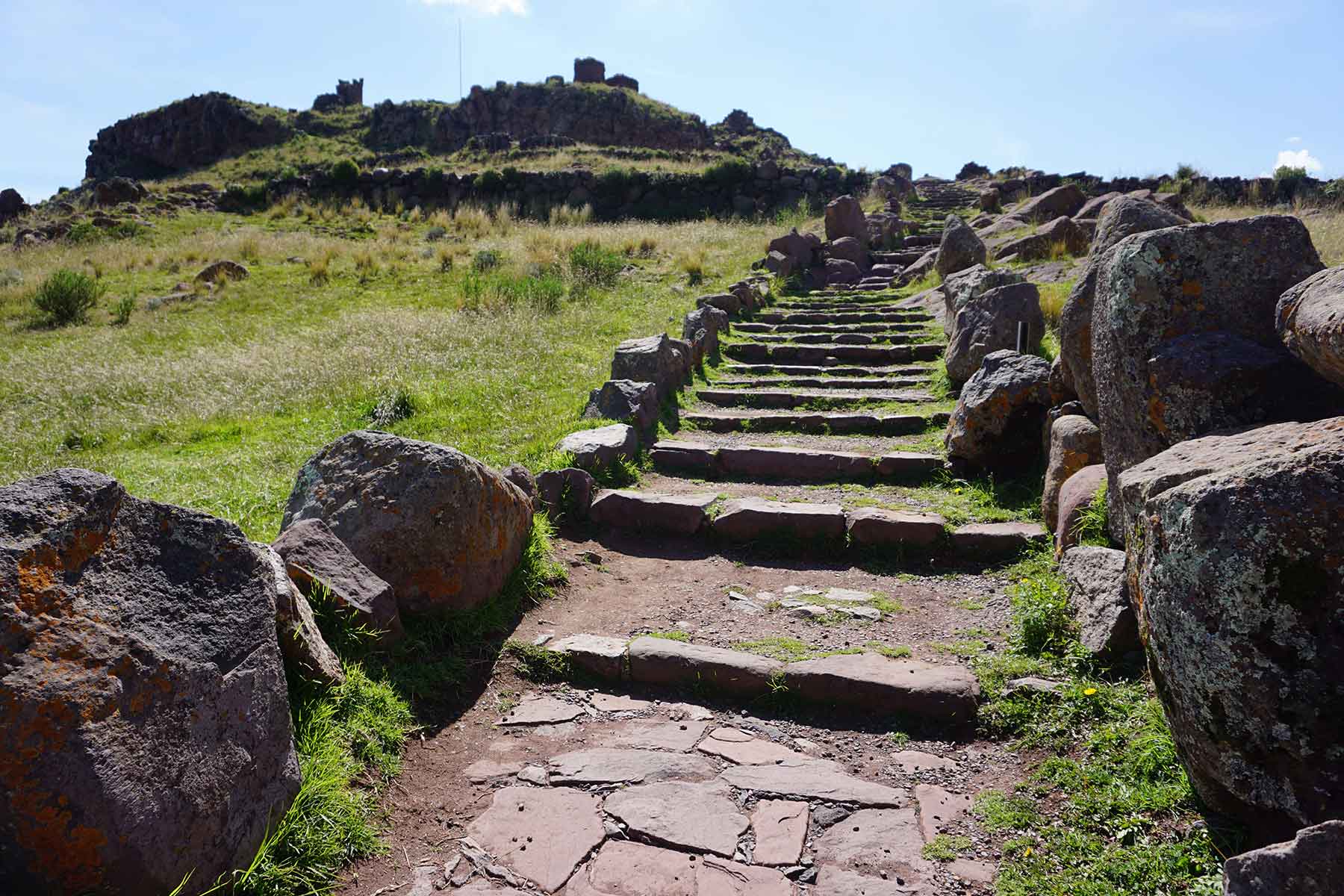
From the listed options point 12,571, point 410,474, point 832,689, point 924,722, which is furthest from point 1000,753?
point 12,571

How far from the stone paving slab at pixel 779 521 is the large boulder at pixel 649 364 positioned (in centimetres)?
241

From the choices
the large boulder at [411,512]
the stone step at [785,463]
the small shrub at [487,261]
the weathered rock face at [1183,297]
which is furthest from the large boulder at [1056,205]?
the large boulder at [411,512]

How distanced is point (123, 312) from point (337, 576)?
13.7m

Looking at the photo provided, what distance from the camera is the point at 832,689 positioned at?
3.95 metres

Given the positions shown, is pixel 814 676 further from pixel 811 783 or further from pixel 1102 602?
pixel 1102 602

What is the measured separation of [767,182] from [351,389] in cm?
2037

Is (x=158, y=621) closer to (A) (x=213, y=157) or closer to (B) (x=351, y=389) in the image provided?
(B) (x=351, y=389)

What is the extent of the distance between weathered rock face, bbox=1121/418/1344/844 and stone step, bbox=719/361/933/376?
699 cm

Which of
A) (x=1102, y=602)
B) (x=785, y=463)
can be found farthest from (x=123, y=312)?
(x=1102, y=602)

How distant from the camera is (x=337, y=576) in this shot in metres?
3.86

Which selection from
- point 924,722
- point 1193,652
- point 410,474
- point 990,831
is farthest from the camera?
point 410,474

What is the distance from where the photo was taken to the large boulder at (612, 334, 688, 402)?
823 cm

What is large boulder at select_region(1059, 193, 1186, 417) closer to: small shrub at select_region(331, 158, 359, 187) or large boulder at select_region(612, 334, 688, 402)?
large boulder at select_region(612, 334, 688, 402)

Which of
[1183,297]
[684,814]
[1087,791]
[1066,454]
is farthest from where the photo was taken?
[1066,454]
